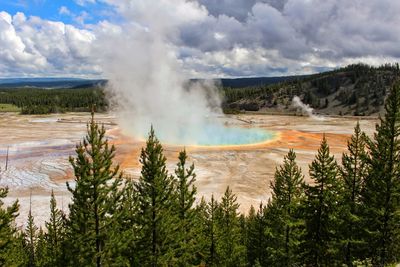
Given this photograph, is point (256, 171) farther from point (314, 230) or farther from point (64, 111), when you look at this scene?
point (64, 111)

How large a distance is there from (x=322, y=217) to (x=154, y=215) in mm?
9339

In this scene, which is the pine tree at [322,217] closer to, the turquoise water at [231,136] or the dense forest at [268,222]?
the dense forest at [268,222]

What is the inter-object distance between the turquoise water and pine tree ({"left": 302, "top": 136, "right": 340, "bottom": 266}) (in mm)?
58318

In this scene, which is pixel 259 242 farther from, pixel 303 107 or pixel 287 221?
pixel 303 107

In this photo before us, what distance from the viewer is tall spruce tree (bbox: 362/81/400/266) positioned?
2158 cm

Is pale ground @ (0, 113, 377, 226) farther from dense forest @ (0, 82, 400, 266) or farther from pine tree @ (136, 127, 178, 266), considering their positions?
pine tree @ (136, 127, 178, 266)

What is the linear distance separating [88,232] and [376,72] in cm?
19273

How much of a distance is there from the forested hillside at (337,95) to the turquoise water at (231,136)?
220 ft

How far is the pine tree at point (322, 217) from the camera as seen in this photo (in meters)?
21.8

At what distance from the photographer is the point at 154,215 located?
20.0 m

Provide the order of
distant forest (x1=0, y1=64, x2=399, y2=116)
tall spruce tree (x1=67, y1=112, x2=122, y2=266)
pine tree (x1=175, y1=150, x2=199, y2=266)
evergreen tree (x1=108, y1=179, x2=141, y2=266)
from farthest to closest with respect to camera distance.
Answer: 1. distant forest (x1=0, y1=64, x2=399, y2=116)
2. pine tree (x1=175, y1=150, x2=199, y2=266)
3. evergreen tree (x1=108, y1=179, x2=141, y2=266)
4. tall spruce tree (x1=67, y1=112, x2=122, y2=266)

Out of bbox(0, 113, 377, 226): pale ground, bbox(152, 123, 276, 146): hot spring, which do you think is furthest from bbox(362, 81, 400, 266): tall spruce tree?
bbox(152, 123, 276, 146): hot spring

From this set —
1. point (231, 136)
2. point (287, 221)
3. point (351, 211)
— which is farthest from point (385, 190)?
point (231, 136)

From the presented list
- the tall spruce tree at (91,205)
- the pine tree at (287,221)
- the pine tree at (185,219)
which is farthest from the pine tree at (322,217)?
the tall spruce tree at (91,205)
